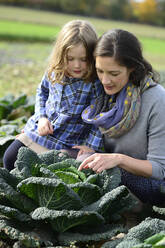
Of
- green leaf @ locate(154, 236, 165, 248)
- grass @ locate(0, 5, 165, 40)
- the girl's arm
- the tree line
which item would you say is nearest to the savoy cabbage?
green leaf @ locate(154, 236, 165, 248)

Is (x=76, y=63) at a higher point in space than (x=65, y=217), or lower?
higher

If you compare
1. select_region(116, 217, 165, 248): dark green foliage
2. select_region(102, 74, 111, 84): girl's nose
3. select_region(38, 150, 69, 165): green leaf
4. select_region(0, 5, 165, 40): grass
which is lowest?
select_region(0, 5, 165, 40): grass

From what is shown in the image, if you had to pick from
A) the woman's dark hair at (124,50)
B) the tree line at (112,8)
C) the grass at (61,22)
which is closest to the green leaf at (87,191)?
the woman's dark hair at (124,50)

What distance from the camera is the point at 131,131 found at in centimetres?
298

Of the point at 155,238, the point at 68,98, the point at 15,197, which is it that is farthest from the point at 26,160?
the point at 155,238

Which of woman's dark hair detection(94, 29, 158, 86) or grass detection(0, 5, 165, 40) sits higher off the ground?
woman's dark hair detection(94, 29, 158, 86)

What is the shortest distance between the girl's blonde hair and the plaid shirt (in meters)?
0.10

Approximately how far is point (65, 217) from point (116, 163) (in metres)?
0.60

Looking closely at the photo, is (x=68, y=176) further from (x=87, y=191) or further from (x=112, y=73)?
(x=112, y=73)

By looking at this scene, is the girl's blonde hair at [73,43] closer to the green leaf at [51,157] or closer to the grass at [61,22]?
the green leaf at [51,157]

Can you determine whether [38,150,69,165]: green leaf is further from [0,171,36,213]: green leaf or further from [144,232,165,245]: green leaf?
[144,232,165,245]: green leaf

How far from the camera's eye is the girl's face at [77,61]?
9.89 ft

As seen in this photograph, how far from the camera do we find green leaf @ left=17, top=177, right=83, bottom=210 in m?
2.28

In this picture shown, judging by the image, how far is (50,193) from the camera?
2346 millimetres
